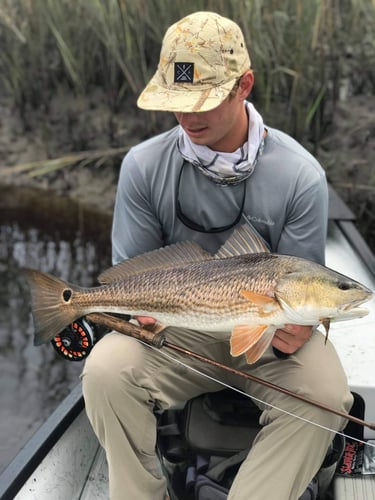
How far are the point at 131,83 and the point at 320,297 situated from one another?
482 cm

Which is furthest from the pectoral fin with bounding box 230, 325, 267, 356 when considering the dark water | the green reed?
the green reed

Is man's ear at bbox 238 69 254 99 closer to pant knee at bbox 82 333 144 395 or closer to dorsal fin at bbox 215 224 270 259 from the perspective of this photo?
dorsal fin at bbox 215 224 270 259

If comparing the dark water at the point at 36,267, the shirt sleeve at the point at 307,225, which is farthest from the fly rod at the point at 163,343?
the dark water at the point at 36,267

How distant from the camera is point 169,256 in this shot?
101 inches

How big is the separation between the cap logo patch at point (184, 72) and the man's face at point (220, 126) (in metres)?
0.12

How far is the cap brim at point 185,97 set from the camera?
2.42m

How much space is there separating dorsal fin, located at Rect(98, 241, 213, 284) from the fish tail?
0.20m

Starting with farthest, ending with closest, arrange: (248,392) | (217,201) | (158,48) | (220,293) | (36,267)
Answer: (158,48) < (36,267) < (217,201) < (248,392) < (220,293)

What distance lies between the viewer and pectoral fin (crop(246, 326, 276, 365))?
226 centimetres

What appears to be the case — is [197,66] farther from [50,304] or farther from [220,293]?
[50,304]

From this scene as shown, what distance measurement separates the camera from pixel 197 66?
249 centimetres

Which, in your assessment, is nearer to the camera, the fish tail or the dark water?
the fish tail

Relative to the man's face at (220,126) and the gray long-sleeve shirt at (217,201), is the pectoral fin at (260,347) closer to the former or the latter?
the gray long-sleeve shirt at (217,201)

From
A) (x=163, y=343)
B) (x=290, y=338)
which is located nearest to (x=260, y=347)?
(x=290, y=338)
